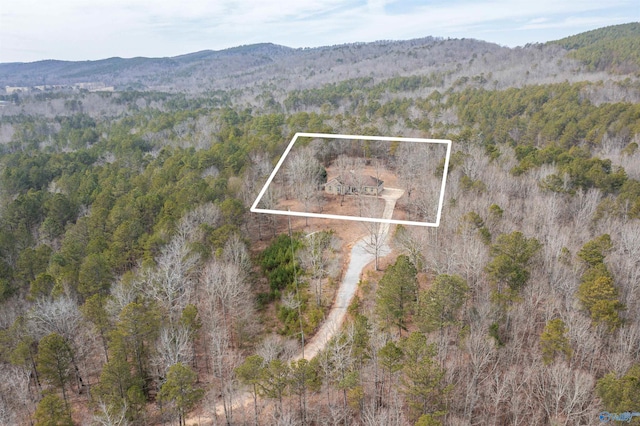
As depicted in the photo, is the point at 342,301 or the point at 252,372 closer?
the point at 252,372

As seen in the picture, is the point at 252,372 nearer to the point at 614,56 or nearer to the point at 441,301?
the point at 441,301

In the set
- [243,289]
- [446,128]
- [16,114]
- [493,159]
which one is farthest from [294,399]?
[16,114]

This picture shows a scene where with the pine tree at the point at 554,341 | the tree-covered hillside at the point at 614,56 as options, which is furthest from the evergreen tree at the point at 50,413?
the tree-covered hillside at the point at 614,56

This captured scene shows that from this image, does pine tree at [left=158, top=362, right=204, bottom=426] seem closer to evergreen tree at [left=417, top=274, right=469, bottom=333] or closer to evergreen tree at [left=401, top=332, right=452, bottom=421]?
evergreen tree at [left=401, top=332, right=452, bottom=421]

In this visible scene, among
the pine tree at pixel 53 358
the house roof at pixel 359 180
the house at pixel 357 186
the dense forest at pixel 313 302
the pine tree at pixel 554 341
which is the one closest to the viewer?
the house at pixel 357 186

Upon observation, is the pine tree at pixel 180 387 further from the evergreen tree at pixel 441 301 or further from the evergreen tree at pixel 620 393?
the evergreen tree at pixel 620 393

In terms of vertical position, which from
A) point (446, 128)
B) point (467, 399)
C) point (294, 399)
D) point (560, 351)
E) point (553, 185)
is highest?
point (446, 128)

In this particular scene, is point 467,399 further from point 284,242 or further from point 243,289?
point 284,242

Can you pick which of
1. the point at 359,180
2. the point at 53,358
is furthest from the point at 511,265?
the point at 53,358
